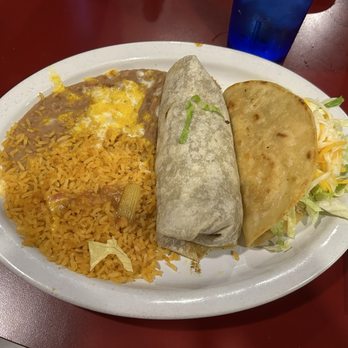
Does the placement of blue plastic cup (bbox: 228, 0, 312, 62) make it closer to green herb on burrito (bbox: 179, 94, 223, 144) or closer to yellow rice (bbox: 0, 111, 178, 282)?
green herb on burrito (bbox: 179, 94, 223, 144)

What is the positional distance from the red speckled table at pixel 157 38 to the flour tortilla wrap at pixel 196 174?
1.02 feet

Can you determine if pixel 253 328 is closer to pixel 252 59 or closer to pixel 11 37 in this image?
pixel 252 59

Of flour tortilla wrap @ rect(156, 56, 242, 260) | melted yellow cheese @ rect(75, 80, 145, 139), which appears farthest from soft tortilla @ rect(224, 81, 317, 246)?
melted yellow cheese @ rect(75, 80, 145, 139)

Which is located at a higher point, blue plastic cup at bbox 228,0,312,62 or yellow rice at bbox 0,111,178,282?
blue plastic cup at bbox 228,0,312,62

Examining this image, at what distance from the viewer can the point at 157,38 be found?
2.23 metres

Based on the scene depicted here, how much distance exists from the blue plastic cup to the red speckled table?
189mm

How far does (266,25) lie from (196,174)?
0.96 m

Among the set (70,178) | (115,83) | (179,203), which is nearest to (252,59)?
(115,83)

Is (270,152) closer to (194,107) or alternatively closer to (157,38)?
(194,107)

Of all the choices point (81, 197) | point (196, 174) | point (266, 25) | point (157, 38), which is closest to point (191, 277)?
point (196, 174)

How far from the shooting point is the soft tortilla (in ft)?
4.28

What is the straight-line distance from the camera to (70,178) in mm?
1480

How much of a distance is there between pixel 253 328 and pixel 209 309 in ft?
0.83

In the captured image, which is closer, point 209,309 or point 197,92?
point 209,309
